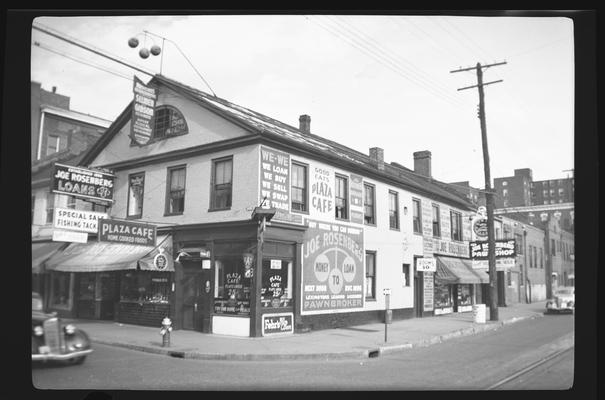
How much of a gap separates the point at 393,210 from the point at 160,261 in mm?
9735

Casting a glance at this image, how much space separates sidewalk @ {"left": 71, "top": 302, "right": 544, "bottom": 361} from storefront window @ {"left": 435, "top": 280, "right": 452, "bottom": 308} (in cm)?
594

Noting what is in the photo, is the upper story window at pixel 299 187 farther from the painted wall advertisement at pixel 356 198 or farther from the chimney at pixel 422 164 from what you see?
the chimney at pixel 422 164

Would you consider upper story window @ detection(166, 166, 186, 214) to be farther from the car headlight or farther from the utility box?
the car headlight

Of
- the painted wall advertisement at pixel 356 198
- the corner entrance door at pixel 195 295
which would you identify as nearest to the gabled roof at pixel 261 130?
the painted wall advertisement at pixel 356 198

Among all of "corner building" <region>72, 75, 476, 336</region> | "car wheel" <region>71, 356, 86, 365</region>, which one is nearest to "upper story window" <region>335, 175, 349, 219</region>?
"corner building" <region>72, 75, 476, 336</region>

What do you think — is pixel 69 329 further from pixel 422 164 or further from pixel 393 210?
pixel 422 164

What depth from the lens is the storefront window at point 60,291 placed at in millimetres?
7050

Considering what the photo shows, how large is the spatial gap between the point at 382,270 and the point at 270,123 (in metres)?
7.14

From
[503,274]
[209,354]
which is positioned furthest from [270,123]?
[503,274]

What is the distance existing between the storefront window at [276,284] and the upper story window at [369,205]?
4.38 metres

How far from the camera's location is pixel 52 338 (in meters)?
6.23

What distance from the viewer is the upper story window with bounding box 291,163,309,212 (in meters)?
15.3

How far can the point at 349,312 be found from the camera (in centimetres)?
1678

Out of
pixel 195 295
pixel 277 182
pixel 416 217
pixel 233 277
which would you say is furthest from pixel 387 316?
pixel 416 217
